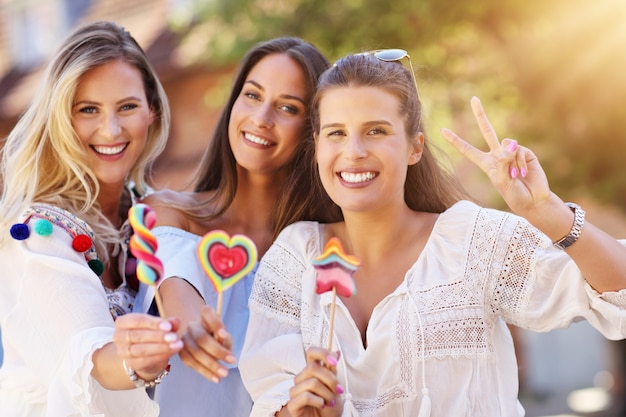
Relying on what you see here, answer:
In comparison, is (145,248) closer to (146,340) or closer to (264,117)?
(146,340)

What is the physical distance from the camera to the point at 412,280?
3.20m

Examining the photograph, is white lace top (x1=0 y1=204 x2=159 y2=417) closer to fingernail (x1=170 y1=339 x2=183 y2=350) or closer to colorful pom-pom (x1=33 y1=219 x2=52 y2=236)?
colorful pom-pom (x1=33 y1=219 x2=52 y2=236)

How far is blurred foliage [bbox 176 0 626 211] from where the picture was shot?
336 inches

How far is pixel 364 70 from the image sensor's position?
3.35 m

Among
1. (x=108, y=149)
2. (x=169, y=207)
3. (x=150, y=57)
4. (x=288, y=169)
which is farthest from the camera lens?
(x=150, y=57)

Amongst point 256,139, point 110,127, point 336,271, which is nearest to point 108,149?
point 110,127

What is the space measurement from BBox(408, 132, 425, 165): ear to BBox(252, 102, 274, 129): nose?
667 mm

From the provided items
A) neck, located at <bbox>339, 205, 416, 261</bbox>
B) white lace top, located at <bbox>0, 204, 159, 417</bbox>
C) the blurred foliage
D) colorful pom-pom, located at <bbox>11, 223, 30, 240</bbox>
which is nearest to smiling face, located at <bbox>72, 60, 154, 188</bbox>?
white lace top, located at <bbox>0, 204, 159, 417</bbox>

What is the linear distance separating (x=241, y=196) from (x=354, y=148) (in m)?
1.01

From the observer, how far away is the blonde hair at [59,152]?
3561mm

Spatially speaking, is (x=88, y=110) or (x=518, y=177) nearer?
(x=518, y=177)

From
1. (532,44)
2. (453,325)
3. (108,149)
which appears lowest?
(453,325)

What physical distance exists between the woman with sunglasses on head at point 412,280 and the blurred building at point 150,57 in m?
6.92

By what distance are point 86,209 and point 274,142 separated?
83 centimetres
